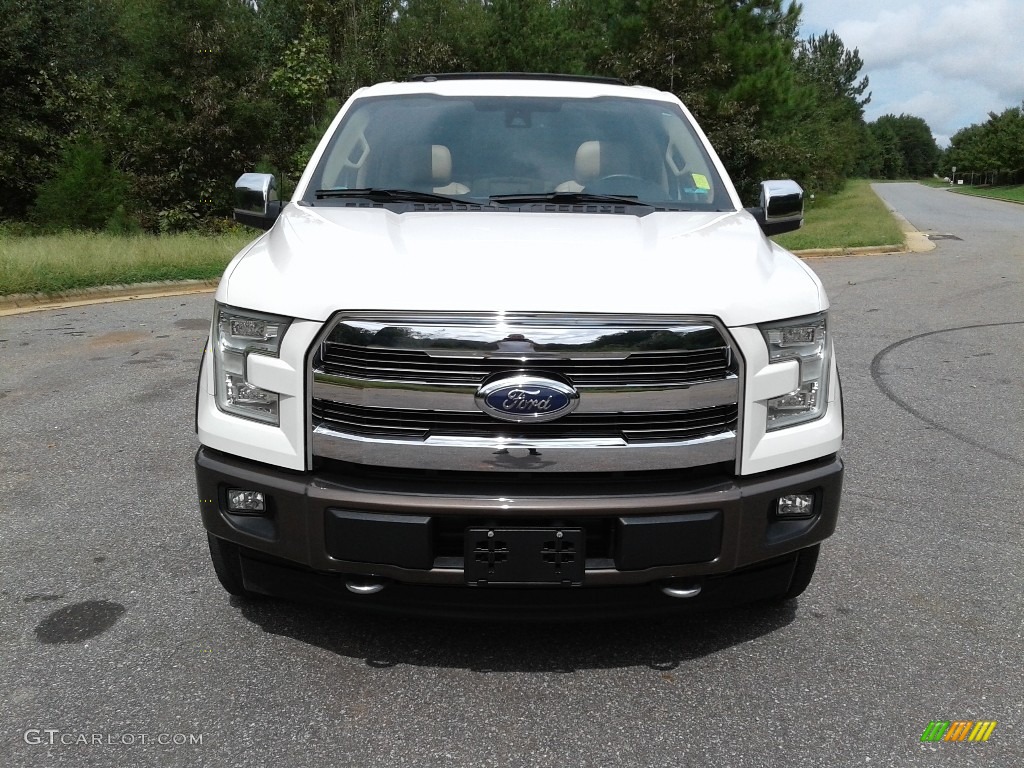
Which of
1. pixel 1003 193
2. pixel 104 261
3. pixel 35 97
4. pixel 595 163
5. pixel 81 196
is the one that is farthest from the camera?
pixel 1003 193

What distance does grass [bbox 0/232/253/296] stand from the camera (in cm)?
1092

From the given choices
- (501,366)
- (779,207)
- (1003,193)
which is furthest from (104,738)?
(1003,193)

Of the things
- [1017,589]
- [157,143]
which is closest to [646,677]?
[1017,589]

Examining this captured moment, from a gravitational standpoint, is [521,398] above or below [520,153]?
below

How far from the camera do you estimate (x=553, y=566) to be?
241 centimetres

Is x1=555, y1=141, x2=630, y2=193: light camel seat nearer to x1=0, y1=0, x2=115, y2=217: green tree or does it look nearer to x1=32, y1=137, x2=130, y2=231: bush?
x1=32, y1=137, x2=130, y2=231: bush

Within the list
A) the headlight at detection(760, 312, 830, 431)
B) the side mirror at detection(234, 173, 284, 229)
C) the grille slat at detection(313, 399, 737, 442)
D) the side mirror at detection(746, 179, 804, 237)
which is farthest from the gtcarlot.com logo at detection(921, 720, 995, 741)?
the side mirror at detection(234, 173, 284, 229)

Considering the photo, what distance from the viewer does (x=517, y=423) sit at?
2412mm

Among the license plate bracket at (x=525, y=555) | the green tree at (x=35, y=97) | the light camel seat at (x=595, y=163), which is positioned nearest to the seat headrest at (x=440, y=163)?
the light camel seat at (x=595, y=163)

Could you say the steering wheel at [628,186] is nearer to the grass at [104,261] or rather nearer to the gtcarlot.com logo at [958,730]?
the gtcarlot.com logo at [958,730]

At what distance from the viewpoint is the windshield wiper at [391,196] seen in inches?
138

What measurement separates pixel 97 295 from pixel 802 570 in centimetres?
1049

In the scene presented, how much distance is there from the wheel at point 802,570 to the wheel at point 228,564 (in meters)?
1.82

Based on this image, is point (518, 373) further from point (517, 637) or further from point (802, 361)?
point (517, 637)
